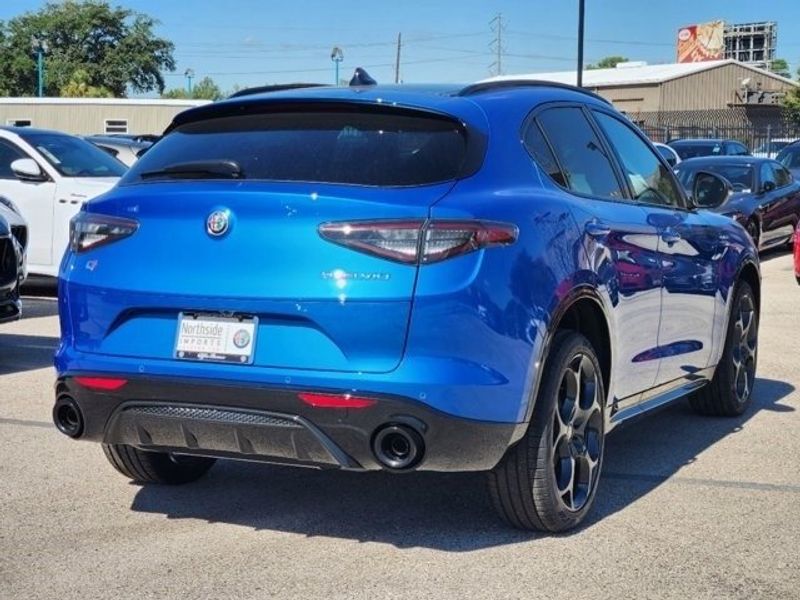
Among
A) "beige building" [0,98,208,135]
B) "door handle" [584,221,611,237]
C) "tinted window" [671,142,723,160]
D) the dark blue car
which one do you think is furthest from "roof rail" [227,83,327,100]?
"beige building" [0,98,208,135]

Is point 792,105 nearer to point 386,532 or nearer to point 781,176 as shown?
point 781,176

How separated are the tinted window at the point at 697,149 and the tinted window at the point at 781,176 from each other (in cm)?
879

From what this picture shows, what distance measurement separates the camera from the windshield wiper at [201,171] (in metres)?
4.50

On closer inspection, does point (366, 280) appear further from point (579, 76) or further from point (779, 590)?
point (579, 76)

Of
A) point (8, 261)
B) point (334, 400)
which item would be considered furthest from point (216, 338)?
point (8, 261)

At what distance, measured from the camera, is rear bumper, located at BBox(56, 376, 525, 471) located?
13.5 ft

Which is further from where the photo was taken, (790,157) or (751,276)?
(790,157)

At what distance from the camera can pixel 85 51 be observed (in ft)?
266

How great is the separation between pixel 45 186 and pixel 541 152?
8.72m

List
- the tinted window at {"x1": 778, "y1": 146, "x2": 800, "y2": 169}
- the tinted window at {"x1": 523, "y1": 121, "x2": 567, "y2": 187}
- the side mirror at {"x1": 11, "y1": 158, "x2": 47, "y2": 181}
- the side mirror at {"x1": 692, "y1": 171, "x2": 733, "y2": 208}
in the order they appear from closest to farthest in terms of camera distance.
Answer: the tinted window at {"x1": 523, "y1": 121, "x2": 567, "y2": 187}
the side mirror at {"x1": 692, "y1": 171, "x2": 733, "y2": 208}
the side mirror at {"x1": 11, "y1": 158, "x2": 47, "y2": 181}
the tinted window at {"x1": 778, "y1": 146, "x2": 800, "y2": 169}

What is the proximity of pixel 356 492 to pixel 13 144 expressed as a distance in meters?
8.77

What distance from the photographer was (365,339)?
13.4 ft

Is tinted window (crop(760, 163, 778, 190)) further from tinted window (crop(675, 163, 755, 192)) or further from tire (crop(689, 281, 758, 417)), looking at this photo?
tire (crop(689, 281, 758, 417))

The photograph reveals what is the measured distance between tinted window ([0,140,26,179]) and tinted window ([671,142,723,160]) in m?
18.4
